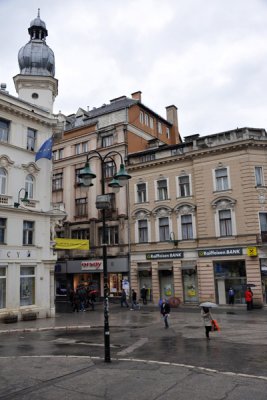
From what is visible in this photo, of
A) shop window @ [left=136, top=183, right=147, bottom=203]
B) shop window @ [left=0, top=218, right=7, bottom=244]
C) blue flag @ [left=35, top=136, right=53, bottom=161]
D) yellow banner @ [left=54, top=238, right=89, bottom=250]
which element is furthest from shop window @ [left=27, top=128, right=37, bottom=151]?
shop window @ [left=136, top=183, right=147, bottom=203]

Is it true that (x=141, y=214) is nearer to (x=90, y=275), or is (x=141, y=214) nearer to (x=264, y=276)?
(x=90, y=275)

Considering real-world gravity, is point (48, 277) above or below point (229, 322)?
above

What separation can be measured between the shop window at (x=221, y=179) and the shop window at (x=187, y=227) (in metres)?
3.69

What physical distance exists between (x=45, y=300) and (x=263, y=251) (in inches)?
674

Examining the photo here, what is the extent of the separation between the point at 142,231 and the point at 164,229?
2428 mm

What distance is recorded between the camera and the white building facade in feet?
78.3

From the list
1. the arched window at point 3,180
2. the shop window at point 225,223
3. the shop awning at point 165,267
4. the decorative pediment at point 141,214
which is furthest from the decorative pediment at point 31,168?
the shop window at point 225,223

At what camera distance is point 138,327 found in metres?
20.1

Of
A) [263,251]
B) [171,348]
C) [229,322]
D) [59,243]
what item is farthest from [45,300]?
[263,251]

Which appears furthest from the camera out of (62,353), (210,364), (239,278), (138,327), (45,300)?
(239,278)

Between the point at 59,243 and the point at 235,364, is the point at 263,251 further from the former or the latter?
the point at 235,364

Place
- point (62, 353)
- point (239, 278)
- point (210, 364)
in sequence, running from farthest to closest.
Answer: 1. point (239, 278)
2. point (62, 353)
3. point (210, 364)

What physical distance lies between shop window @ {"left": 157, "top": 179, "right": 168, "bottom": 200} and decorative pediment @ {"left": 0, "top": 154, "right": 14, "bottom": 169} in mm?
15277

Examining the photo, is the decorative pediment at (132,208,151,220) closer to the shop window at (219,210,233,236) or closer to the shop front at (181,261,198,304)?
the shop front at (181,261,198,304)
